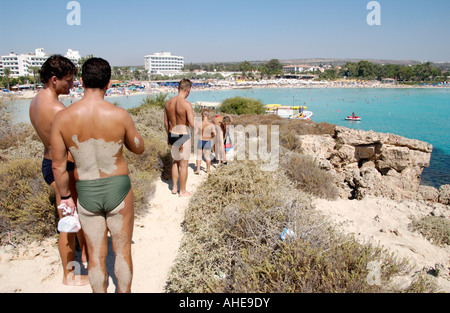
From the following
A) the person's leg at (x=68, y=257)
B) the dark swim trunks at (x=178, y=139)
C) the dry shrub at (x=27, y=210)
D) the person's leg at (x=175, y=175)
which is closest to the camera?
the person's leg at (x=68, y=257)

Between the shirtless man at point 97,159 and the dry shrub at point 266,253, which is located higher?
the shirtless man at point 97,159

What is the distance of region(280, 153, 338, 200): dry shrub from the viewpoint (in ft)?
16.8

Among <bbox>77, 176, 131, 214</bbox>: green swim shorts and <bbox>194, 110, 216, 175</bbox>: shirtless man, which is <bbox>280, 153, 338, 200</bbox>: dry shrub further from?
<bbox>77, 176, 131, 214</bbox>: green swim shorts

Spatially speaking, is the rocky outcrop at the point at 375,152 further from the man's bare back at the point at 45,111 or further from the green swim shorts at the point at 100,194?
the man's bare back at the point at 45,111

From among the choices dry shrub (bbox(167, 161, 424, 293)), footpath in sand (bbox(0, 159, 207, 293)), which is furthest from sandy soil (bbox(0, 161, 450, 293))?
dry shrub (bbox(167, 161, 424, 293))

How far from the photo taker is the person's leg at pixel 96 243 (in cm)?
217

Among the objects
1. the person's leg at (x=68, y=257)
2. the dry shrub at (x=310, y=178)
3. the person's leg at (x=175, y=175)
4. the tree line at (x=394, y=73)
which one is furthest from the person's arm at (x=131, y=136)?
the tree line at (x=394, y=73)

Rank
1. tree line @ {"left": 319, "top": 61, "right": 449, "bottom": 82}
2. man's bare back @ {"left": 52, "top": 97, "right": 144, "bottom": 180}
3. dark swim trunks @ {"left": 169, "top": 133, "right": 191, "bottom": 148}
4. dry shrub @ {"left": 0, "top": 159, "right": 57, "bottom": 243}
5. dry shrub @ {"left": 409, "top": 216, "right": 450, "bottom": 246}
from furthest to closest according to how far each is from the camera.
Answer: tree line @ {"left": 319, "top": 61, "right": 449, "bottom": 82}, dark swim trunks @ {"left": 169, "top": 133, "right": 191, "bottom": 148}, dry shrub @ {"left": 409, "top": 216, "right": 450, "bottom": 246}, dry shrub @ {"left": 0, "top": 159, "right": 57, "bottom": 243}, man's bare back @ {"left": 52, "top": 97, "right": 144, "bottom": 180}

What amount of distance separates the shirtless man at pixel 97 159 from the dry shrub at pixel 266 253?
83cm

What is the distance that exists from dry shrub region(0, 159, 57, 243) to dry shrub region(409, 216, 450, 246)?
479cm

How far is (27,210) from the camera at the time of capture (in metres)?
3.32

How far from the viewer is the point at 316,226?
272 cm
